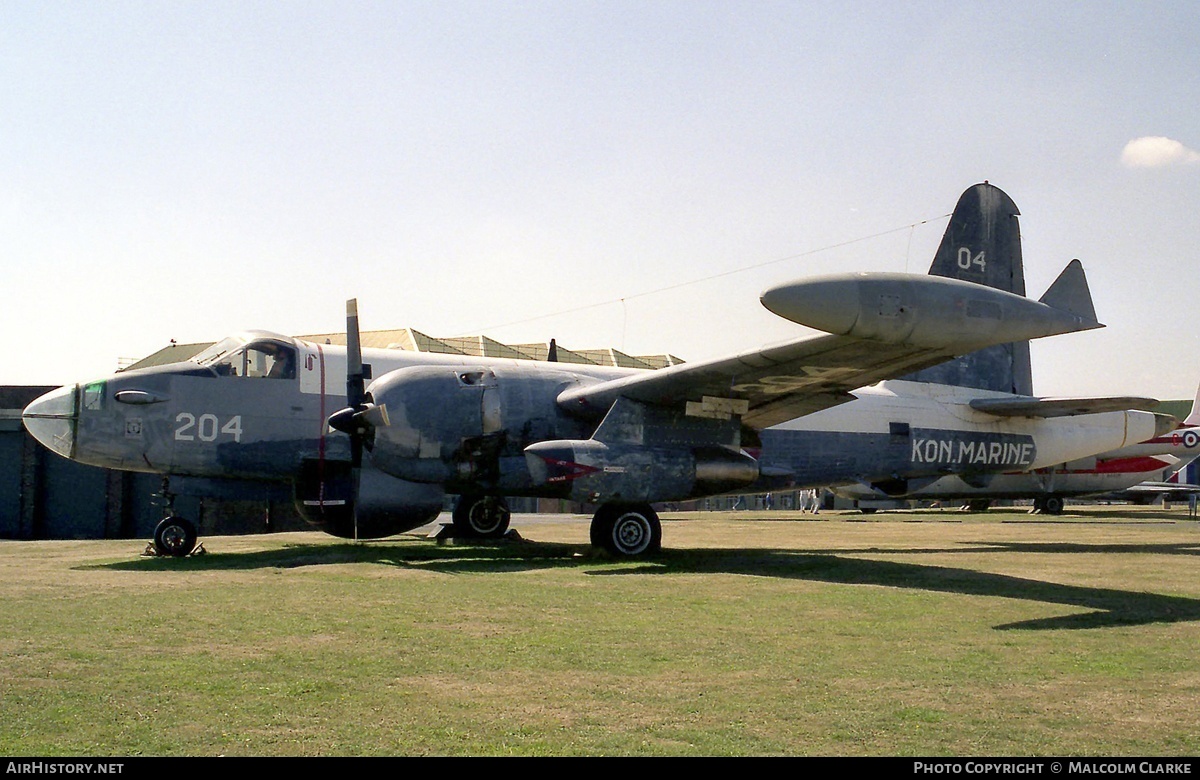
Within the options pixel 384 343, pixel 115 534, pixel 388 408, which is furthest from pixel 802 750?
pixel 384 343

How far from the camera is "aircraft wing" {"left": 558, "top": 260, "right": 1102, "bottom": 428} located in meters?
11.2

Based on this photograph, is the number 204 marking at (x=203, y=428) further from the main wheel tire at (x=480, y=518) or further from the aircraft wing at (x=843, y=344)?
the main wheel tire at (x=480, y=518)

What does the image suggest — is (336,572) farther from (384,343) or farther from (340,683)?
(384,343)

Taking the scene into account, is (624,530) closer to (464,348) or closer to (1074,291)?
(1074,291)

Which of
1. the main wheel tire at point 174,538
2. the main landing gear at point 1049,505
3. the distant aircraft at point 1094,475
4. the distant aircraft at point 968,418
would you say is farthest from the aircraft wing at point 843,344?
the main landing gear at point 1049,505

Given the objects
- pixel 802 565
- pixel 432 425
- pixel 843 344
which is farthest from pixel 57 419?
pixel 843 344

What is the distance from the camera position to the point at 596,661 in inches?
311

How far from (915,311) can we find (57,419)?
13.6 meters

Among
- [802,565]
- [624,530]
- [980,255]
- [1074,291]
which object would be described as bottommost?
[802,565]

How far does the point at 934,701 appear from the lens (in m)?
6.52

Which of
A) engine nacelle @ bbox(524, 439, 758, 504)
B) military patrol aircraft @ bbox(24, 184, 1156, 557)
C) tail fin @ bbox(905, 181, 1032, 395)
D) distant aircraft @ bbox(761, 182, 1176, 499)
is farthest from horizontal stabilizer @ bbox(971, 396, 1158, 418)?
engine nacelle @ bbox(524, 439, 758, 504)

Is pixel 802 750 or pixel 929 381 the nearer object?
pixel 802 750
